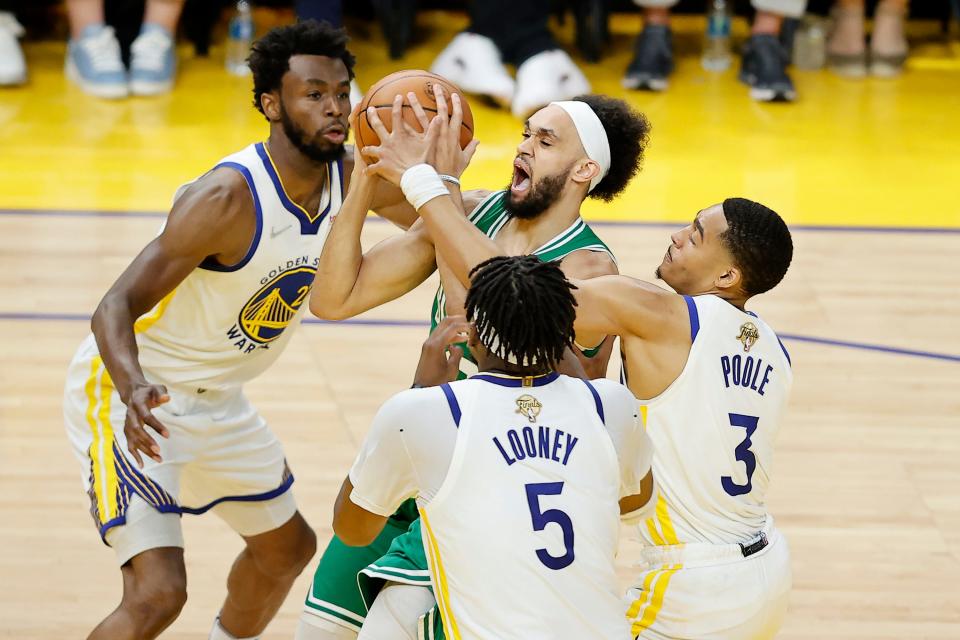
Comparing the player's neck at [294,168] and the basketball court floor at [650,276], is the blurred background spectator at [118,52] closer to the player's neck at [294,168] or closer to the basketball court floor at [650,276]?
the basketball court floor at [650,276]

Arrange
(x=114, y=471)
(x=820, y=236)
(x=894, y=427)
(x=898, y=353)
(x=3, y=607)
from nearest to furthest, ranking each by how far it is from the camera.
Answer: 1. (x=114, y=471)
2. (x=3, y=607)
3. (x=894, y=427)
4. (x=898, y=353)
5. (x=820, y=236)

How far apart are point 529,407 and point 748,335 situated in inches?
34.9

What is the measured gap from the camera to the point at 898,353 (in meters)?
7.07

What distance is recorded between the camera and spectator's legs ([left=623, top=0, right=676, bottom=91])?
10.4m

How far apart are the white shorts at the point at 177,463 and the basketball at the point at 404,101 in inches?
44.9

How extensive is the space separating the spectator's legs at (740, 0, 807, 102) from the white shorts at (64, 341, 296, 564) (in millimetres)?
6721

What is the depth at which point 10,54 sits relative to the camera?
1008 cm

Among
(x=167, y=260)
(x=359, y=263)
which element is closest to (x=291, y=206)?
(x=167, y=260)

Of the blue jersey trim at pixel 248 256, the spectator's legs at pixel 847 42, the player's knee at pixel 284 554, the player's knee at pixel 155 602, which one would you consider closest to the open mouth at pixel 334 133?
the blue jersey trim at pixel 248 256

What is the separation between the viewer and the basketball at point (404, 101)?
3.70 metres

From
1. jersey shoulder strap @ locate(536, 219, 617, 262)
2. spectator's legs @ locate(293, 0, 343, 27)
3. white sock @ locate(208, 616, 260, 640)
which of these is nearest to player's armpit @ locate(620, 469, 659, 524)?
jersey shoulder strap @ locate(536, 219, 617, 262)

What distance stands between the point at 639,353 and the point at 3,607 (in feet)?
8.30

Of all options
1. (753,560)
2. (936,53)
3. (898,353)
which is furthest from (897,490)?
(936,53)

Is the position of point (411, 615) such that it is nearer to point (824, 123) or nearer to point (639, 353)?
point (639, 353)
